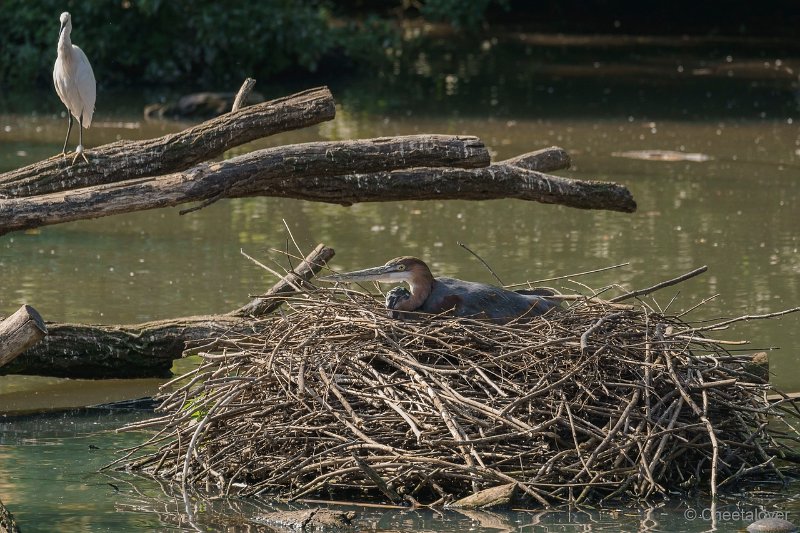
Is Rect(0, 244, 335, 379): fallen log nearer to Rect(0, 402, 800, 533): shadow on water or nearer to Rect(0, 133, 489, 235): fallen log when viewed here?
Rect(0, 133, 489, 235): fallen log

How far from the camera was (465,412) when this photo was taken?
594 cm

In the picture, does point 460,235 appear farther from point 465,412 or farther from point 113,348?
point 465,412

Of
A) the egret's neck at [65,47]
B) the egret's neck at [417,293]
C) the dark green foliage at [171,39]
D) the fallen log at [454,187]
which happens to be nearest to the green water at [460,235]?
the dark green foliage at [171,39]

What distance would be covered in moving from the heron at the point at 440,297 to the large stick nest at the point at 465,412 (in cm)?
22

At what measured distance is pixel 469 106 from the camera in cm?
2023

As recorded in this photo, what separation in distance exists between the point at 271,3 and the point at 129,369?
1512 cm

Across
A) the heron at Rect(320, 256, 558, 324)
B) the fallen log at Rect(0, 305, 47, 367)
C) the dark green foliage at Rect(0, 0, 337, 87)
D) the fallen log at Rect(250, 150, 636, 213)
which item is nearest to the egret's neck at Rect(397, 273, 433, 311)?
the heron at Rect(320, 256, 558, 324)

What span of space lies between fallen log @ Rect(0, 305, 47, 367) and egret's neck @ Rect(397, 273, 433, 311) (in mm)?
2043

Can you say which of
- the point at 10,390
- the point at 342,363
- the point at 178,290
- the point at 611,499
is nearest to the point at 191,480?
the point at 342,363

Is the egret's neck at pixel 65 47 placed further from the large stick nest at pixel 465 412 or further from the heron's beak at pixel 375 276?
the large stick nest at pixel 465 412

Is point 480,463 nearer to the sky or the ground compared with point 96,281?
nearer to the sky

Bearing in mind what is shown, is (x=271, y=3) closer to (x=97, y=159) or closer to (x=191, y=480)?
(x=97, y=159)

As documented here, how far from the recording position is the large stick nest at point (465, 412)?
5.89 meters

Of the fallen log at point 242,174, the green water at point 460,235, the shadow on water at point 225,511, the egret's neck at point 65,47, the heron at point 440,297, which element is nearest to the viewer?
the shadow on water at point 225,511
